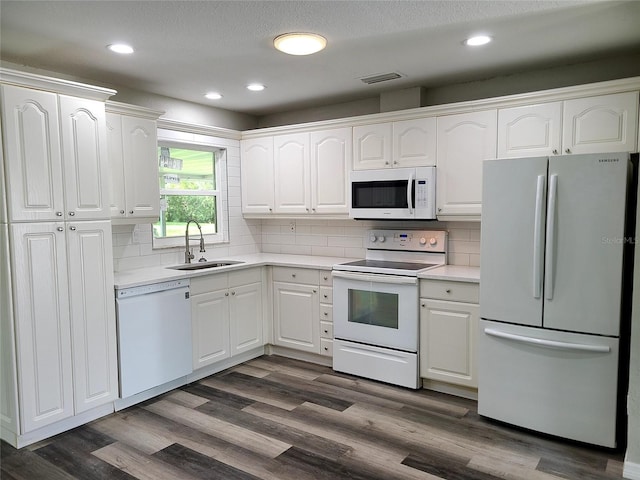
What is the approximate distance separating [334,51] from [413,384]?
2463mm

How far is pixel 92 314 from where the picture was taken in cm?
291

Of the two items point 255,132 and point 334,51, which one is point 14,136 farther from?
point 255,132

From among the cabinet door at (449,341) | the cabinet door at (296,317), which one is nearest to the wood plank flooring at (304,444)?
the cabinet door at (449,341)

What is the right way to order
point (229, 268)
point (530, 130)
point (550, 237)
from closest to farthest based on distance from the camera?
point (550, 237) → point (530, 130) → point (229, 268)

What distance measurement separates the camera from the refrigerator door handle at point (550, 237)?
2.61 meters

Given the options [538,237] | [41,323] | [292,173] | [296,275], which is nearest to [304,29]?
[538,237]

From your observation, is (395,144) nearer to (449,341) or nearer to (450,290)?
(450,290)

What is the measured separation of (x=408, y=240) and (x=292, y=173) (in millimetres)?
1294

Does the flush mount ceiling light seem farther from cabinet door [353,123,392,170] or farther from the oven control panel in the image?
the oven control panel

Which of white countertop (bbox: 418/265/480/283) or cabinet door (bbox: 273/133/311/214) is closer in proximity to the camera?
white countertop (bbox: 418/265/480/283)

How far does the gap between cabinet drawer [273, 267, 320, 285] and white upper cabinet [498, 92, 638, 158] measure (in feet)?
5.92

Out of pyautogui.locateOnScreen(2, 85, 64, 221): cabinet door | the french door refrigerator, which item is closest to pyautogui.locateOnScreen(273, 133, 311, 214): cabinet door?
the french door refrigerator

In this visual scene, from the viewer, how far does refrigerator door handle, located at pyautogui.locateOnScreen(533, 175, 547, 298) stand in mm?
2645

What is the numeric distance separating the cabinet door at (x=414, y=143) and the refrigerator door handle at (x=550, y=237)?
1104 millimetres
